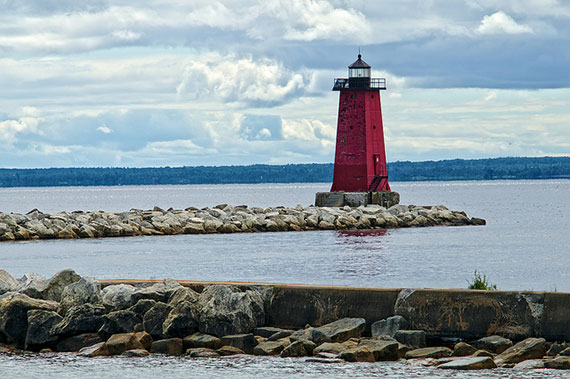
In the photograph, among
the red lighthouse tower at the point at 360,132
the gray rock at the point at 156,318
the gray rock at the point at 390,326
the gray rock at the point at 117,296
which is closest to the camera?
the gray rock at the point at 390,326

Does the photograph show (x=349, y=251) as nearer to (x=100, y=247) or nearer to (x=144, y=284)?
(x=100, y=247)

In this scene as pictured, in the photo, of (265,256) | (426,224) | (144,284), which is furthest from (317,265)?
(426,224)

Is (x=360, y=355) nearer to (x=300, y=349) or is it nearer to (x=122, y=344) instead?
(x=300, y=349)

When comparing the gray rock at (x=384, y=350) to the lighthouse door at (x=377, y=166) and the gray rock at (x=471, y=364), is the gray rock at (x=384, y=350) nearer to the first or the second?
the gray rock at (x=471, y=364)

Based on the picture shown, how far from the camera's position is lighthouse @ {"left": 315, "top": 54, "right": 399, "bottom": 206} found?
33531 millimetres

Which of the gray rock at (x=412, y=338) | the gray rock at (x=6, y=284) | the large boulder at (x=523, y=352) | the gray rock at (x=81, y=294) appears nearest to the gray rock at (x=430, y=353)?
the gray rock at (x=412, y=338)

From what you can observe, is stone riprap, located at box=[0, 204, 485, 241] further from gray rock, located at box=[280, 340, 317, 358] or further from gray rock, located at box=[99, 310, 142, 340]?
gray rock, located at box=[280, 340, 317, 358]

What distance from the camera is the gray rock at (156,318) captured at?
35.0ft

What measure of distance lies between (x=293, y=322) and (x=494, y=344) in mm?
2381

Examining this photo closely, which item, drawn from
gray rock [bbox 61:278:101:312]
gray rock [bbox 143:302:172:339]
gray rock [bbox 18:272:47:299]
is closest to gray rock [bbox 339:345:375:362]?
gray rock [bbox 143:302:172:339]

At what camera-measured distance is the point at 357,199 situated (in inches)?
1366

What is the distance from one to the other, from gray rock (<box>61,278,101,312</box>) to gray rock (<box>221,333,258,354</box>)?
1803 mm

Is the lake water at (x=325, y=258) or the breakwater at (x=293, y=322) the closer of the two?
the breakwater at (x=293, y=322)

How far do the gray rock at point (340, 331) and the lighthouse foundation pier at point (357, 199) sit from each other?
24.4m
